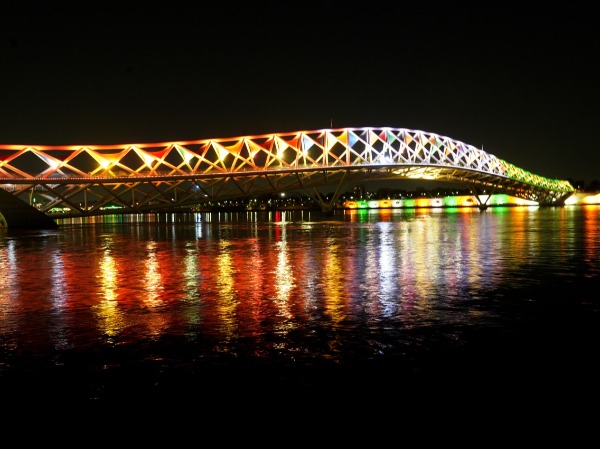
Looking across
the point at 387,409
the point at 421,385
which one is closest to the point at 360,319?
the point at 421,385

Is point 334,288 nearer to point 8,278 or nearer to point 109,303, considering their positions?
point 109,303

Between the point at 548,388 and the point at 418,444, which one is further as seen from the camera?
the point at 548,388

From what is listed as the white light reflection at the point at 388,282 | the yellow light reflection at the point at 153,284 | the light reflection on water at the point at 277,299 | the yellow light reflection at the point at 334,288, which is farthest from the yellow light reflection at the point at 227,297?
the white light reflection at the point at 388,282

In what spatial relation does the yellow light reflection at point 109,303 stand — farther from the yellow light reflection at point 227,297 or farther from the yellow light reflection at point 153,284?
the yellow light reflection at point 227,297

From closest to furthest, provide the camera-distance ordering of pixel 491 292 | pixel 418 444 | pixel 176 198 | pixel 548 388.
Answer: pixel 418 444, pixel 548 388, pixel 491 292, pixel 176 198

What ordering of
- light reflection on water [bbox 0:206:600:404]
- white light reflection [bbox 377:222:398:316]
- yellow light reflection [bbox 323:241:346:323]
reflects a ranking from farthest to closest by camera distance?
white light reflection [bbox 377:222:398:316], yellow light reflection [bbox 323:241:346:323], light reflection on water [bbox 0:206:600:404]

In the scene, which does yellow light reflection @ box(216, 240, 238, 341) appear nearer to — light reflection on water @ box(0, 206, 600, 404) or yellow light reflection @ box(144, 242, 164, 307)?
light reflection on water @ box(0, 206, 600, 404)

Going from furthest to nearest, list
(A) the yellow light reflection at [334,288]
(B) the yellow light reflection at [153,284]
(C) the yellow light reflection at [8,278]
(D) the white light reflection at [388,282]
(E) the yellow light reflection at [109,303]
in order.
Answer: (C) the yellow light reflection at [8,278]
(B) the yellow light reflection at [153,284]
(D) the white light reflection at [388,282]
(A) the yellow light reflection at [334,288]
(E) the yellow light reflection at [109,303]

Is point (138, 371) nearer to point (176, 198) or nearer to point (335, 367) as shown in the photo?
point (335, 367)

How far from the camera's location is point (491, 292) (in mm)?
11914

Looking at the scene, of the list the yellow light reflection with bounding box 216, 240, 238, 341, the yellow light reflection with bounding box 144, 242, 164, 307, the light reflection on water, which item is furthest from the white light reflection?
the yellow light reflection with bounding box 144, 242, 164, 307

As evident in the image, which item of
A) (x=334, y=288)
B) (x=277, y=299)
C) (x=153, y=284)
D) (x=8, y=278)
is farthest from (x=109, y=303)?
(x=8, y=278)

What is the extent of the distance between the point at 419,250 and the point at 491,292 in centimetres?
1074

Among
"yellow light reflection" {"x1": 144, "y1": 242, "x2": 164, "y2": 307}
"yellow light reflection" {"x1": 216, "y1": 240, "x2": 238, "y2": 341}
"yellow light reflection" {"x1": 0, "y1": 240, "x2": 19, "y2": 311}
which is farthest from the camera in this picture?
"yellow light reflection" {"x1": 0, "y1": 240, "x2": 19, "y2": 311}
